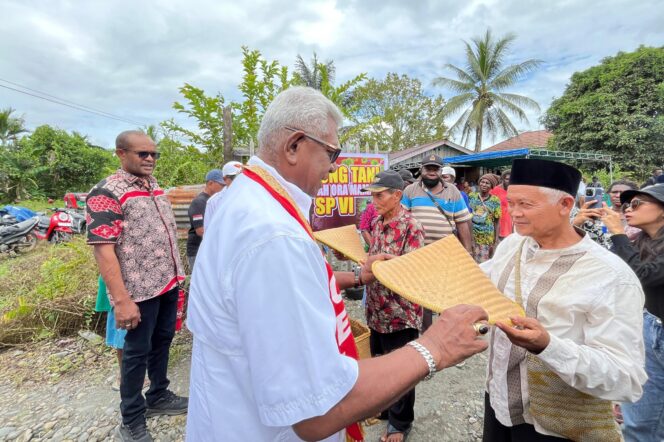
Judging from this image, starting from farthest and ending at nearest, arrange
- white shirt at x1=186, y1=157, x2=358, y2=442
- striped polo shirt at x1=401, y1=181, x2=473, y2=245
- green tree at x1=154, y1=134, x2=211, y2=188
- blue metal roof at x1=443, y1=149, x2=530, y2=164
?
blue metal roof at x1=443, y1=149, x2=530, y2=164 < green tree at x1=154, y1=134, x2=211, y2=188 < striped polo shirt at x1=401, y1=181, x2=473, y2=245 < white shirt at x1=186, y1=157, x2=358, y2=442

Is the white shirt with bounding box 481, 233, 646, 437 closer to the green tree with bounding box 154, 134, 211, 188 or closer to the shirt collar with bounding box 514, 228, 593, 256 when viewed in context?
the shirt collar with bounding box 514, 228, 593, 256

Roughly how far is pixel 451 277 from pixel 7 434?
3.67m

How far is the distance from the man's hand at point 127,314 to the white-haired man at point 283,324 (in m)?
1.49

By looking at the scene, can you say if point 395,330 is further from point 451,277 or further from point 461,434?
point 451,277

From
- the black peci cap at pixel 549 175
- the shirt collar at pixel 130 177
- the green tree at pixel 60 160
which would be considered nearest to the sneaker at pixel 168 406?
the shirt collar at pixel 130 177

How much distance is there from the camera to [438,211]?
406 centimetres

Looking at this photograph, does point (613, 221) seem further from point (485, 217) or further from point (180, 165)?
point (180, 165)

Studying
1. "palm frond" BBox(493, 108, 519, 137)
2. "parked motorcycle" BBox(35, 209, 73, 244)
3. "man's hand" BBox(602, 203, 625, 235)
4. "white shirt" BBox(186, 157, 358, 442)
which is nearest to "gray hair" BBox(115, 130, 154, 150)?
"white shirt" BBox(186, 157, 358, 442)

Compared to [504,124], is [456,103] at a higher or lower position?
higher

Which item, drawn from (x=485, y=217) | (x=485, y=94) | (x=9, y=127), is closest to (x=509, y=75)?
(x=485, y=94)

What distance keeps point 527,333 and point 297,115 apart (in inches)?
42.0

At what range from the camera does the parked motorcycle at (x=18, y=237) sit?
902 cm

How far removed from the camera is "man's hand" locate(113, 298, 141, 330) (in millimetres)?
2240

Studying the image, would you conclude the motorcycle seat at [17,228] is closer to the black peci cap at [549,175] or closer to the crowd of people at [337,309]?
the crowd of people at [337,309]
